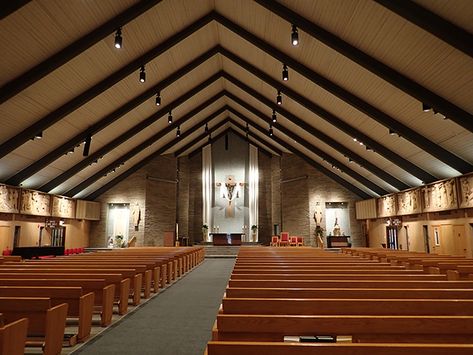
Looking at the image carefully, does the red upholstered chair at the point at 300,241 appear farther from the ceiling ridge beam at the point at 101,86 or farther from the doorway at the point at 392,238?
the ceiling ridge beam at the point at 101,86

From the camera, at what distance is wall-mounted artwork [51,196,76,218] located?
14.2 m

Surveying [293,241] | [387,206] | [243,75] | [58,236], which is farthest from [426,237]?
[58,236]

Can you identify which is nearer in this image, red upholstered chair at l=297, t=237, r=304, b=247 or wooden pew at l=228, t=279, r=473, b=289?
wooden pew at l=228, t=279, r=473, b=289

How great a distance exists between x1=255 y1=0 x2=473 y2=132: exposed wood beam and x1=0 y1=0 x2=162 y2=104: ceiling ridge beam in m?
2.68

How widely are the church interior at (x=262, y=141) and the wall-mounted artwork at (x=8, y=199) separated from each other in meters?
0.06

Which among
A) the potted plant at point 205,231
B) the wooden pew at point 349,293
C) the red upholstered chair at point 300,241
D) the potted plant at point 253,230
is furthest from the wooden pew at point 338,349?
the potted plant at point 205,231

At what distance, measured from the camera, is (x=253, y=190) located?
829 inches

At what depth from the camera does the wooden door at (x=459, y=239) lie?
10297mm

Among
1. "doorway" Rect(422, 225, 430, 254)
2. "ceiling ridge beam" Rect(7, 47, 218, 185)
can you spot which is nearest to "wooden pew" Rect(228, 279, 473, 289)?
"ceiling ridge beam" Rect(7, 47, 218, 185)

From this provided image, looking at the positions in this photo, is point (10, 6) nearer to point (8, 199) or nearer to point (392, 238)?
point (8, 199)

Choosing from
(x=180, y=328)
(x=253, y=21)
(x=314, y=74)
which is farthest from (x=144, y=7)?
(x=180, y=328)

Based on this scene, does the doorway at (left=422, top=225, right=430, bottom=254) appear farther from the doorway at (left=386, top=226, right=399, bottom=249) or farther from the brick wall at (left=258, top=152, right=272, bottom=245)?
the brick wall at (left=258, top=152, right=272, bottom=245)

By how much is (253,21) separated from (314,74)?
7.15 feet

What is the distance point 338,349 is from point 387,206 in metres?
15.0
